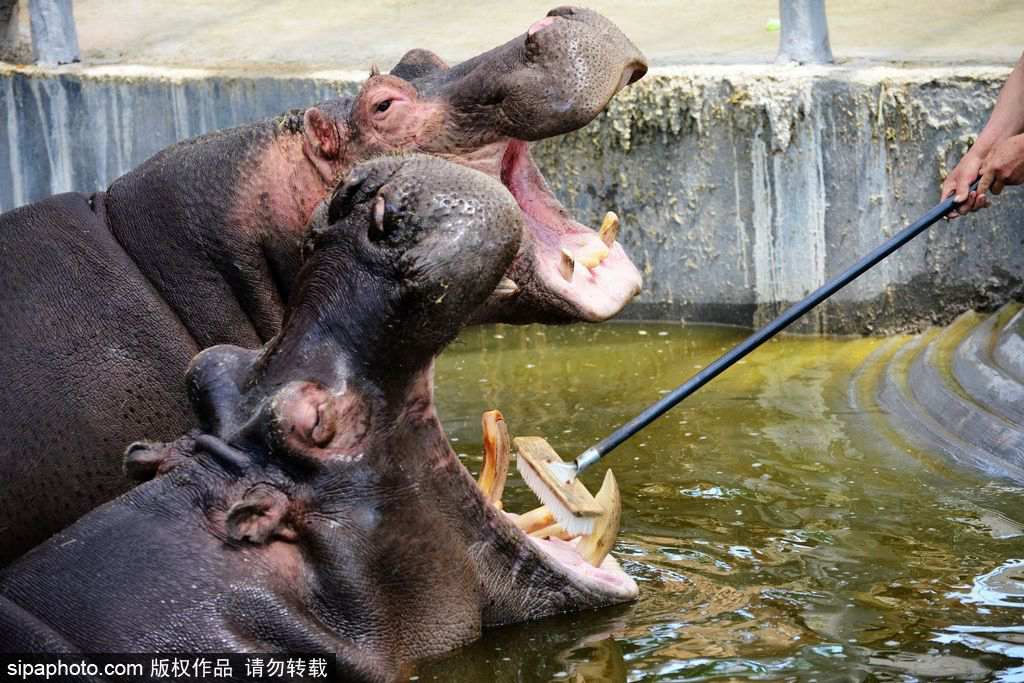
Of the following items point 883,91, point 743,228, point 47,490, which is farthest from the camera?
point 743,228

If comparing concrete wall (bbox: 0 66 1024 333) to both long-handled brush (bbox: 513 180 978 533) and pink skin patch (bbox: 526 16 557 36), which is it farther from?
pink skin patch (bbox: 526 16 557 36)

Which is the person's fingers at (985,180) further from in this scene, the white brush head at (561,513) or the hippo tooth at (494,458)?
the hippo tooth at (494,458)

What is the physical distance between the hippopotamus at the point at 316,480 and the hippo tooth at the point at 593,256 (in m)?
1.00

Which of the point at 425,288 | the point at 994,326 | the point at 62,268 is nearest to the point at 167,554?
the point at 425,288

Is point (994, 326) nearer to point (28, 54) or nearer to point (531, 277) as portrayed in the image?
point (531, 277)

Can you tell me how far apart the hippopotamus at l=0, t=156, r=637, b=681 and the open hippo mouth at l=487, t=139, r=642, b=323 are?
740mm

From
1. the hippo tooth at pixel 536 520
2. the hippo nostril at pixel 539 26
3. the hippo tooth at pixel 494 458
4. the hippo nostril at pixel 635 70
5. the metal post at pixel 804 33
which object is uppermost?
the hippo nostril at pixel 539 26

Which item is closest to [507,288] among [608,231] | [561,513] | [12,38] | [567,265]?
[567,265]

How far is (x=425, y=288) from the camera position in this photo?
236cm

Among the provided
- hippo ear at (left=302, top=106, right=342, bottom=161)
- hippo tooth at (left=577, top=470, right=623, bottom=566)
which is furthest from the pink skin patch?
hippo tooth at (left=577, top=470, right=623, bottom=566)

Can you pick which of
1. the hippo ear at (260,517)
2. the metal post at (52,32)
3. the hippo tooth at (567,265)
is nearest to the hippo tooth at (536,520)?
the hippo tooth at (567,265)

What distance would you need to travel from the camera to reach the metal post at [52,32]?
7.13m

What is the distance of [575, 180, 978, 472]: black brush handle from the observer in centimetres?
368

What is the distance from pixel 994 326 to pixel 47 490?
130 inches
